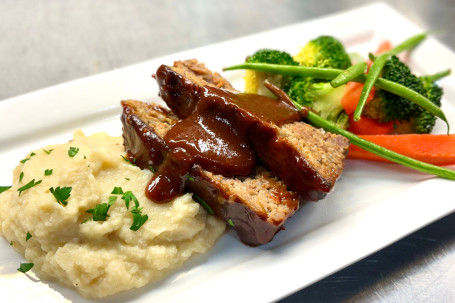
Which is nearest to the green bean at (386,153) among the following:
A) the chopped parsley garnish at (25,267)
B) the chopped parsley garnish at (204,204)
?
the chopped parsley garnish at (204,204)

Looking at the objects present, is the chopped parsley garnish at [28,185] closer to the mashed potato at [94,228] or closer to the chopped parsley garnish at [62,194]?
the mashed potato at [94,228]

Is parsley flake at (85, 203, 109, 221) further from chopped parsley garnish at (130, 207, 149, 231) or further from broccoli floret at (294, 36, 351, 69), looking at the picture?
broccoli floret at (294, 36, 351, 69)

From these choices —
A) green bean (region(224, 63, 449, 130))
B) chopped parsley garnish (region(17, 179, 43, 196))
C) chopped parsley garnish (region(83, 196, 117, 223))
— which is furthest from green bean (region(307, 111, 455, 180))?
chopped parsley garnish (region(17, 179, 43, 196))

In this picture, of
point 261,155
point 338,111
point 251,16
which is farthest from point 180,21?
point 261,155

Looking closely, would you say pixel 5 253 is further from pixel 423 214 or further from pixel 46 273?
pixel 423 214

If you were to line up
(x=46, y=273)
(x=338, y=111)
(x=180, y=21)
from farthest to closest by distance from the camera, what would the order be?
(x=180, y=21)
(x=338, y=111)
(x=46, y=273)

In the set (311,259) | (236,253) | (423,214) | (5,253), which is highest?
(423,214)
